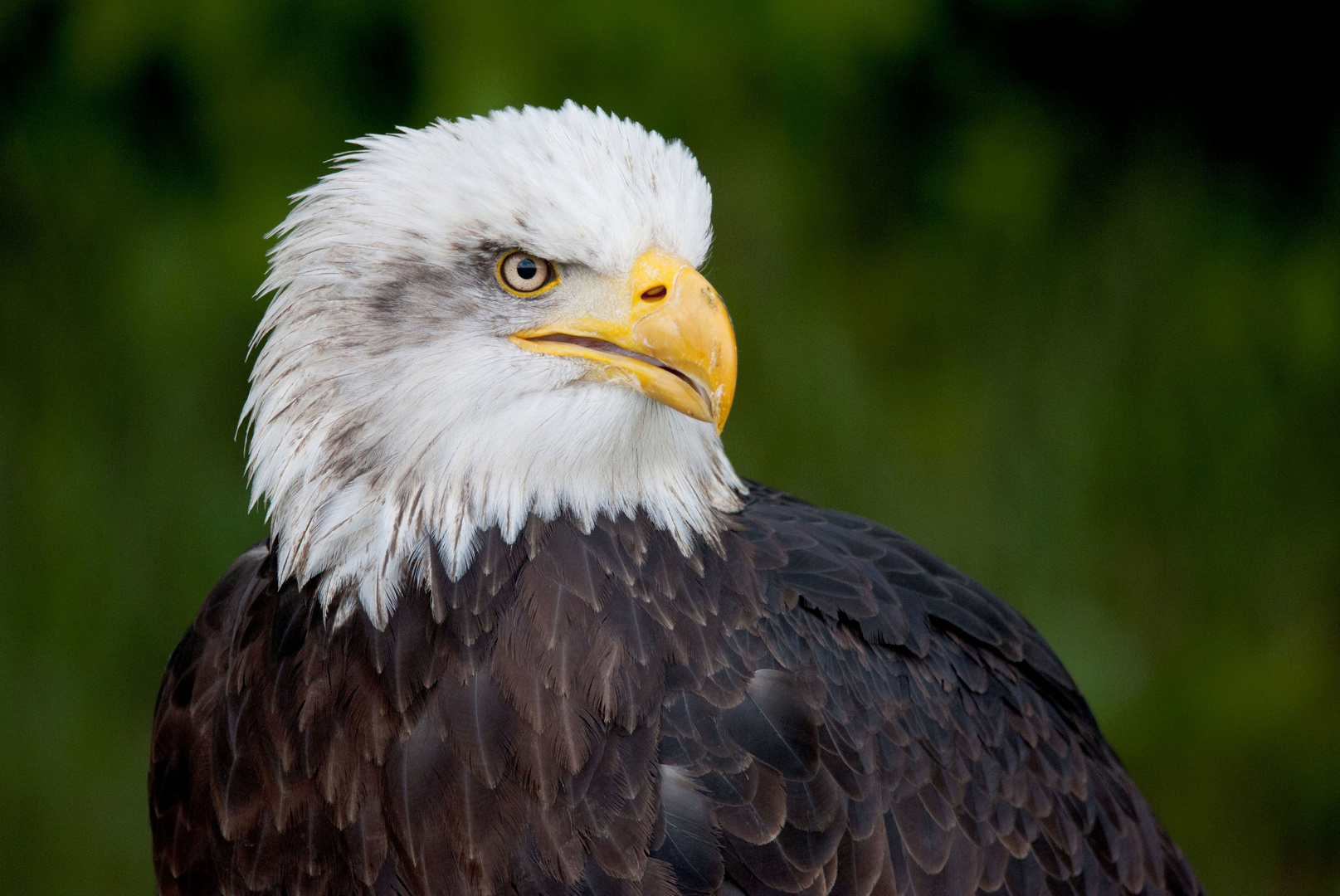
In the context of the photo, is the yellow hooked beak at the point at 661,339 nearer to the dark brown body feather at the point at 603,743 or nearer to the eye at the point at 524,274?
the eye at the point at 524,274

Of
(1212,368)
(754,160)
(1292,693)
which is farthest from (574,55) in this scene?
(1292,693)

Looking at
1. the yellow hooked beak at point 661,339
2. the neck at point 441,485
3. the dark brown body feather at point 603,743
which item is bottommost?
the dark brown body feather at point 603,743

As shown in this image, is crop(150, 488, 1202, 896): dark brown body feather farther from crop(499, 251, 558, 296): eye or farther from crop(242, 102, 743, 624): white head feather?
crop(499, 251, 558, 296): eye

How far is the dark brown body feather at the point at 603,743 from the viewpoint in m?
1.83

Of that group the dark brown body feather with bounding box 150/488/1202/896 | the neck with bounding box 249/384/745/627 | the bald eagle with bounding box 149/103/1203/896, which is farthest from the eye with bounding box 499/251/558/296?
the dark brown body feather with bounding box 150/488/1202/896

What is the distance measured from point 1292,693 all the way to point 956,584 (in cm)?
261

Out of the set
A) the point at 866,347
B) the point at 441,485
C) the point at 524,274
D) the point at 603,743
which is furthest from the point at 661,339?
the point at 866,347

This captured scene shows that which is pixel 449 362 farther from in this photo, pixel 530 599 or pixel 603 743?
pixel 603 743

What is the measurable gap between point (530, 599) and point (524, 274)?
509 mm

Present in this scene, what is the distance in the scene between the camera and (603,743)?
184 cm

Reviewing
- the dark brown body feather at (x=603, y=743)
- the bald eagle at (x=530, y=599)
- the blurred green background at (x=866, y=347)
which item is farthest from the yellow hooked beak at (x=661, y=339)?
the blurred green background at (x=866, y=347)

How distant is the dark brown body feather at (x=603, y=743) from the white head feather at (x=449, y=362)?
8 centimetres

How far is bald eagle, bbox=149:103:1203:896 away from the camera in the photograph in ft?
6.00

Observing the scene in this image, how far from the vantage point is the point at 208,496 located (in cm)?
401
